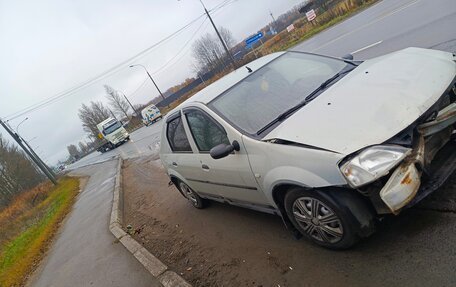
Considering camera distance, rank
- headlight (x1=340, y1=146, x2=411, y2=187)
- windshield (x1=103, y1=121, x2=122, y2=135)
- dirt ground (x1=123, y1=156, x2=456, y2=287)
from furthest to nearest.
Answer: windshield (x1=103, y1=121, x2=122, y2=135) < dirt ground (x1=123, y1=156, x2=456, y2=287) < headlight (x1=340, y1=146, x2=411, y2=187)

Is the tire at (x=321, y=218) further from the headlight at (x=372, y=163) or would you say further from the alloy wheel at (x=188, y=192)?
the alloy wheel at (x=188, y=192)

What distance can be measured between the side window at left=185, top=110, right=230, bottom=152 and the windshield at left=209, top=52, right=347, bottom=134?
172 mm

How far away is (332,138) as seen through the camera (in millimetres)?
2559

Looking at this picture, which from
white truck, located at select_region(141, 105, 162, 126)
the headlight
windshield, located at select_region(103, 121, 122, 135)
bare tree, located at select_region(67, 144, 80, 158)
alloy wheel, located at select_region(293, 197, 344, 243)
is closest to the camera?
the headlight

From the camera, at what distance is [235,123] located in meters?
3.43

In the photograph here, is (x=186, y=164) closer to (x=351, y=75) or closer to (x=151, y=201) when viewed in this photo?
(x=351, y=75)

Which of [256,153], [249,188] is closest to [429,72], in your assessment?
[256,153]

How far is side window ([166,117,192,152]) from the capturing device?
4.53 metres

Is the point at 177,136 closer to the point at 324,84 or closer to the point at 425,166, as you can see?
the point at 324,84

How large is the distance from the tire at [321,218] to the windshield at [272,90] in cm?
86

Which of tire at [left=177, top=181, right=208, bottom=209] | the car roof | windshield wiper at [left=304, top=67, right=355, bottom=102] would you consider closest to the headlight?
windshield wiper at [left=304, top=67, right=355, bottom=102]

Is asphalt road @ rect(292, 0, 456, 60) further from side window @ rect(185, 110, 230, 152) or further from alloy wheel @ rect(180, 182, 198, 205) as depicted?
alloy wheel @ rect(180, 182, 198, 205)

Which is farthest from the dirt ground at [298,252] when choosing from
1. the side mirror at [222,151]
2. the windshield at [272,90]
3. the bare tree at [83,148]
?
the bare tree at [83,148]

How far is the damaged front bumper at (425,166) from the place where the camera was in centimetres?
230
